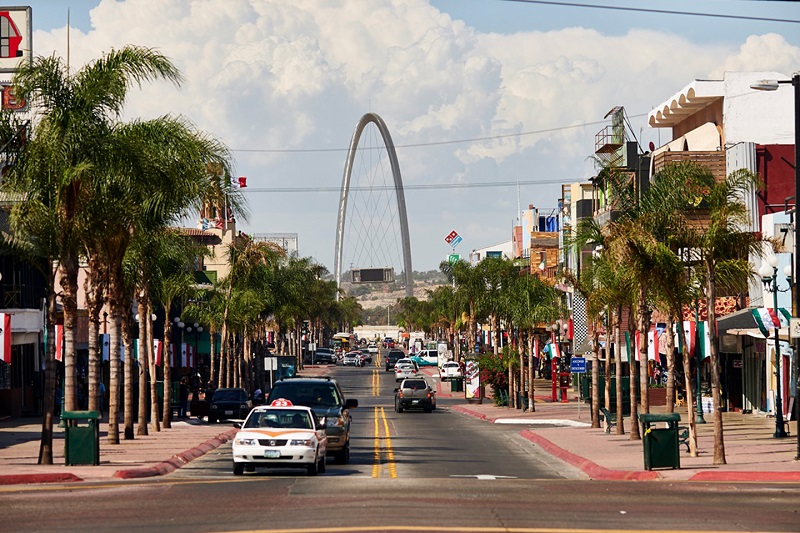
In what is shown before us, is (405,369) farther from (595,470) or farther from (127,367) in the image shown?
(595,470)

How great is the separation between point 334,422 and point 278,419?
3.43 m

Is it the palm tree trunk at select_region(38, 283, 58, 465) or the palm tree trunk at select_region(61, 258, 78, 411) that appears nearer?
the palm tree trunk at select_region(38, 283, 58, 465)

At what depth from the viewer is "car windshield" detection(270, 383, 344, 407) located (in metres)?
32.7

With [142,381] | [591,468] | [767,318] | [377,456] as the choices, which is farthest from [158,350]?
[591,468]

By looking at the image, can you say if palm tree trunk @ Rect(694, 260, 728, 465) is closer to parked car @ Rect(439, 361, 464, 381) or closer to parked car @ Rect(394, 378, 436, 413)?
parked car @ Rect(394, 378, 436, 413)

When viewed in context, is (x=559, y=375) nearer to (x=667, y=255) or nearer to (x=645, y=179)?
(x=645, y=179)

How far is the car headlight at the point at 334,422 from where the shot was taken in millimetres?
30761

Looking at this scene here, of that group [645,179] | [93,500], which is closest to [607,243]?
[93,500]

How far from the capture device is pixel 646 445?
27.7 meters

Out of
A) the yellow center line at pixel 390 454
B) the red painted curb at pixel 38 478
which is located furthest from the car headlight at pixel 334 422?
the red painted curb at pixel 38 478

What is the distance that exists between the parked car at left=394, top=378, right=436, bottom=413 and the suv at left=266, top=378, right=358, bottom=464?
30495mm

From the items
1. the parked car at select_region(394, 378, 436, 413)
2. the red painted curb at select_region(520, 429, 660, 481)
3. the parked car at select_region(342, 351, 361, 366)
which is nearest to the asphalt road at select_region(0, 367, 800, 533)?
the red painted curb at select_region(520, 429, 660, 481)

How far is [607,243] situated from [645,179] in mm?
30180

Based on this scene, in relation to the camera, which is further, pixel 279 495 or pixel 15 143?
pixel 15 143
